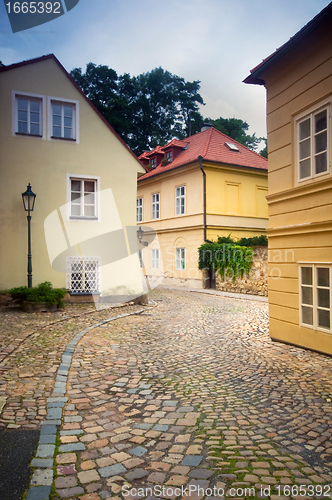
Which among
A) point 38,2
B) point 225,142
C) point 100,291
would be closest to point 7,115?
point 38,2

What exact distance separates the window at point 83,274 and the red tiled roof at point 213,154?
35.6 feet

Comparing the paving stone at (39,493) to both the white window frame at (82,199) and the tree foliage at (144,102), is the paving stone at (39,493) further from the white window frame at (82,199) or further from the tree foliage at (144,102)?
the tree foliage at (144,102)

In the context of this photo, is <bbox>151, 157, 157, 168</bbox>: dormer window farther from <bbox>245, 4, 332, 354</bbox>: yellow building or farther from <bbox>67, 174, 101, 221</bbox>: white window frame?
<bbox>245, 4, 332, 354</bbox>: yellow building

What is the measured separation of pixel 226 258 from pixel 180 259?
5.17 meters

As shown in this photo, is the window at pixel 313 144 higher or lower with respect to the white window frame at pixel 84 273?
higher

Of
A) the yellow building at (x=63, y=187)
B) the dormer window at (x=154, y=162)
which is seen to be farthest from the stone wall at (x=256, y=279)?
the dormer window at (x=154, y=162)

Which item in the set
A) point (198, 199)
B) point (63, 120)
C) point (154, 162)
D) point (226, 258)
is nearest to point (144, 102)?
point (154, 162)

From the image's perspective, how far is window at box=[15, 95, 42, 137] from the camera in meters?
12.6

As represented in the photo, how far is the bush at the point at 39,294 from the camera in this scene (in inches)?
443

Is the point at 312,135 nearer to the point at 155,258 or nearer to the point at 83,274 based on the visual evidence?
the point at 83,274

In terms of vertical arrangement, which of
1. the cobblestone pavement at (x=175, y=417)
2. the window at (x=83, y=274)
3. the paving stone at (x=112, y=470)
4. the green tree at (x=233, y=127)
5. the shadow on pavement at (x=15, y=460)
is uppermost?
the green tree at (x=233, y=127)

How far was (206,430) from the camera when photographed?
3.62m

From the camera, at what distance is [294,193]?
23.7 ft

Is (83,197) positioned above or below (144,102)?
below
